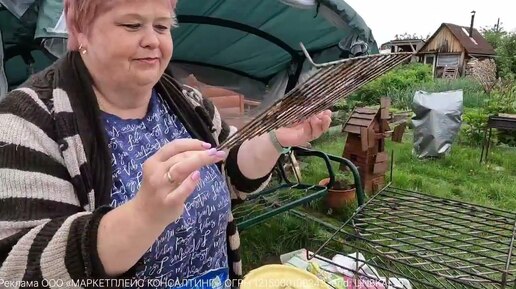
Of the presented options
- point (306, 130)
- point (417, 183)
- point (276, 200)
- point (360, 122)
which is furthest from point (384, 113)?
point (306, 130)

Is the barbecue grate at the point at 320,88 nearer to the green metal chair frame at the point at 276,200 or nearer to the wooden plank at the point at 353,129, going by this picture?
the green metal chair frame at the point at 276,200

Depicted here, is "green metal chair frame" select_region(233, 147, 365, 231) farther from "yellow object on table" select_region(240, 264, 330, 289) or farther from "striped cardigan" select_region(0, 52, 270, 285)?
"striped cardigan" select_region(0, 52, 270, 285)

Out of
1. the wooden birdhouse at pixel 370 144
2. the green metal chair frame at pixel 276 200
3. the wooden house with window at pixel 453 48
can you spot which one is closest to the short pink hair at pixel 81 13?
the green metal chair frame at pixel 276 200

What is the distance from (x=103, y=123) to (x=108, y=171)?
5.4 inches

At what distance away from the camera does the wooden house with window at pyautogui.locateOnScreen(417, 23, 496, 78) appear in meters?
27.2

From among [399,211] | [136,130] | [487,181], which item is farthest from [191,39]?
[487,181]

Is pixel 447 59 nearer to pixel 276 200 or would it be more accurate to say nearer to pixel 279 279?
pixel 276 200

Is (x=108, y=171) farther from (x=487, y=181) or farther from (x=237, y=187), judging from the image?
(x=487, y=181)

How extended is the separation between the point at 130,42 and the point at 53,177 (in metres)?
0.37

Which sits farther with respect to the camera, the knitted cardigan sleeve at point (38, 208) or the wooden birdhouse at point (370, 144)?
the wooden birdhouse at point (370, 144)

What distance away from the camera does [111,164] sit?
109 cm

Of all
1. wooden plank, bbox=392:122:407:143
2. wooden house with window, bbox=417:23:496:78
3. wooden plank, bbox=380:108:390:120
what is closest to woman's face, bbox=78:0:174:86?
wooden plank, bbox=380:108:390:120

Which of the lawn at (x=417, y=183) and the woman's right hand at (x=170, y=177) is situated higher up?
the woman's right hand at (x=170, y=177)

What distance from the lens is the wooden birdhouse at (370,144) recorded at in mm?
4266
